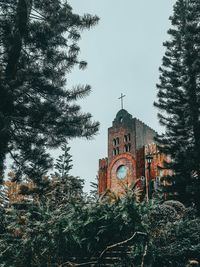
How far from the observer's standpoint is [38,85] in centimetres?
1040

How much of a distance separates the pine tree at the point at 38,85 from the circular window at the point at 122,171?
21804 mm

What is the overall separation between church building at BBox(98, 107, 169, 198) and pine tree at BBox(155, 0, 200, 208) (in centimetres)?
1217

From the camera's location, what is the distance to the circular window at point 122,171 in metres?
32.4

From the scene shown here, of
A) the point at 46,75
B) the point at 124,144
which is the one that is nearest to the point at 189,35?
the point at 46,75

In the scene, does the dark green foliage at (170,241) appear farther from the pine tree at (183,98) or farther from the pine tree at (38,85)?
the pine tree at (183,98)

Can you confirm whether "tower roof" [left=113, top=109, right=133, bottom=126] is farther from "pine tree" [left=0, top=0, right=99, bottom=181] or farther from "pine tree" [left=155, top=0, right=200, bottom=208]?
"pine tree" [left=0, top=0, right=99, bottom=181]

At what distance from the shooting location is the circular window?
32.4m

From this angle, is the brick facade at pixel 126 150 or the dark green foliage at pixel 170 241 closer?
the dark green foliage at pixel 170 241

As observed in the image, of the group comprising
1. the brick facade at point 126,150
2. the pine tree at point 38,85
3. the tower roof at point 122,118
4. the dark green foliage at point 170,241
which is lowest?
the dark green foliage at point 170,241

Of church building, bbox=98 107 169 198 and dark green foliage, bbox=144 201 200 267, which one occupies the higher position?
church building, bbox=98 107 169 198

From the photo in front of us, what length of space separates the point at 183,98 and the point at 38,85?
9926mm

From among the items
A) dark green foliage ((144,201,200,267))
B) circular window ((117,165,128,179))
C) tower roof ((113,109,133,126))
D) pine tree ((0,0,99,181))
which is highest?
tower roof ((113,109,133,126))

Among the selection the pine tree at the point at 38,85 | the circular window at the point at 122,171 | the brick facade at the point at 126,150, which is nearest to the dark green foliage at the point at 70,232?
the pine tree at the point at 38,85

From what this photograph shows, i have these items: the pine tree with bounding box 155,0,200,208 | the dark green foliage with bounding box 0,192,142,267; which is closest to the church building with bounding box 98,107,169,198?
the pine tree with bounding box 155,0,200,208
